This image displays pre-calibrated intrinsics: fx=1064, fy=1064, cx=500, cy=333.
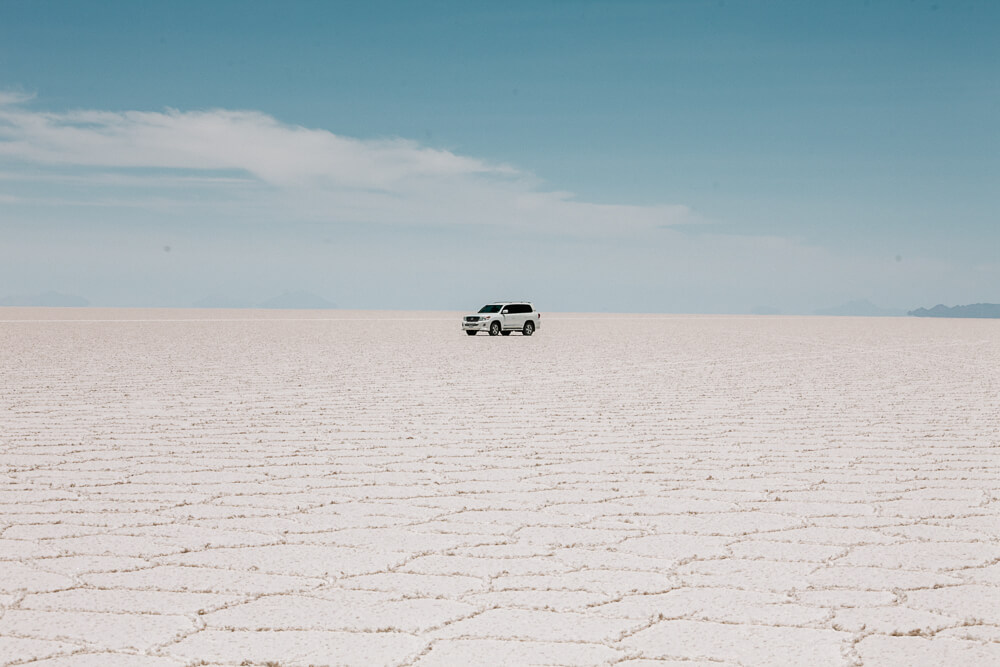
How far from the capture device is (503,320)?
34750 mm

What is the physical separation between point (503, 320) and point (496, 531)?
95.8 ft

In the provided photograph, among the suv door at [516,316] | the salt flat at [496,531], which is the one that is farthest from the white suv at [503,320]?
the salt flat at [496,531]

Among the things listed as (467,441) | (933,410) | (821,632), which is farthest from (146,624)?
(933,410)

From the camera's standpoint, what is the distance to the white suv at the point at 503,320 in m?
34.5

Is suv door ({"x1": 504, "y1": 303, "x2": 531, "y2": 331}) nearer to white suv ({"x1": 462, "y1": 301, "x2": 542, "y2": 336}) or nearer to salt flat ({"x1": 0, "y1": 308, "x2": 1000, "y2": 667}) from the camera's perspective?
white suv ({"x1": 462, "y1": 301, "x2": 542, "y2": 336})

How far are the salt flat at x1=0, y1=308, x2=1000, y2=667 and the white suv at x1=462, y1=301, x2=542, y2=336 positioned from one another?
21613 millimetres

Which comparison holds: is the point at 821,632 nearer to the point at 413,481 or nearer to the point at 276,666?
the point at 276,666

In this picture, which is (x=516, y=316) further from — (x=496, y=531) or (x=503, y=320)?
(x=496, y=531)

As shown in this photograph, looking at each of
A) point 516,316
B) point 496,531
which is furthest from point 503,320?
point 496,531

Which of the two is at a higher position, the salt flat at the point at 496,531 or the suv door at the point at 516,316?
the suv door at the point at 516,316

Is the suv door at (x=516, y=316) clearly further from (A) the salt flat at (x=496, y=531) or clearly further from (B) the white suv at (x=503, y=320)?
(A) the salt flat at (x=496, y=531)

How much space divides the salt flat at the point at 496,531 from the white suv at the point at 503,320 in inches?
851

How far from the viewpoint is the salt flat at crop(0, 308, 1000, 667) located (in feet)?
12.6

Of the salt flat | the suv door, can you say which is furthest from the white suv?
the salt flat
